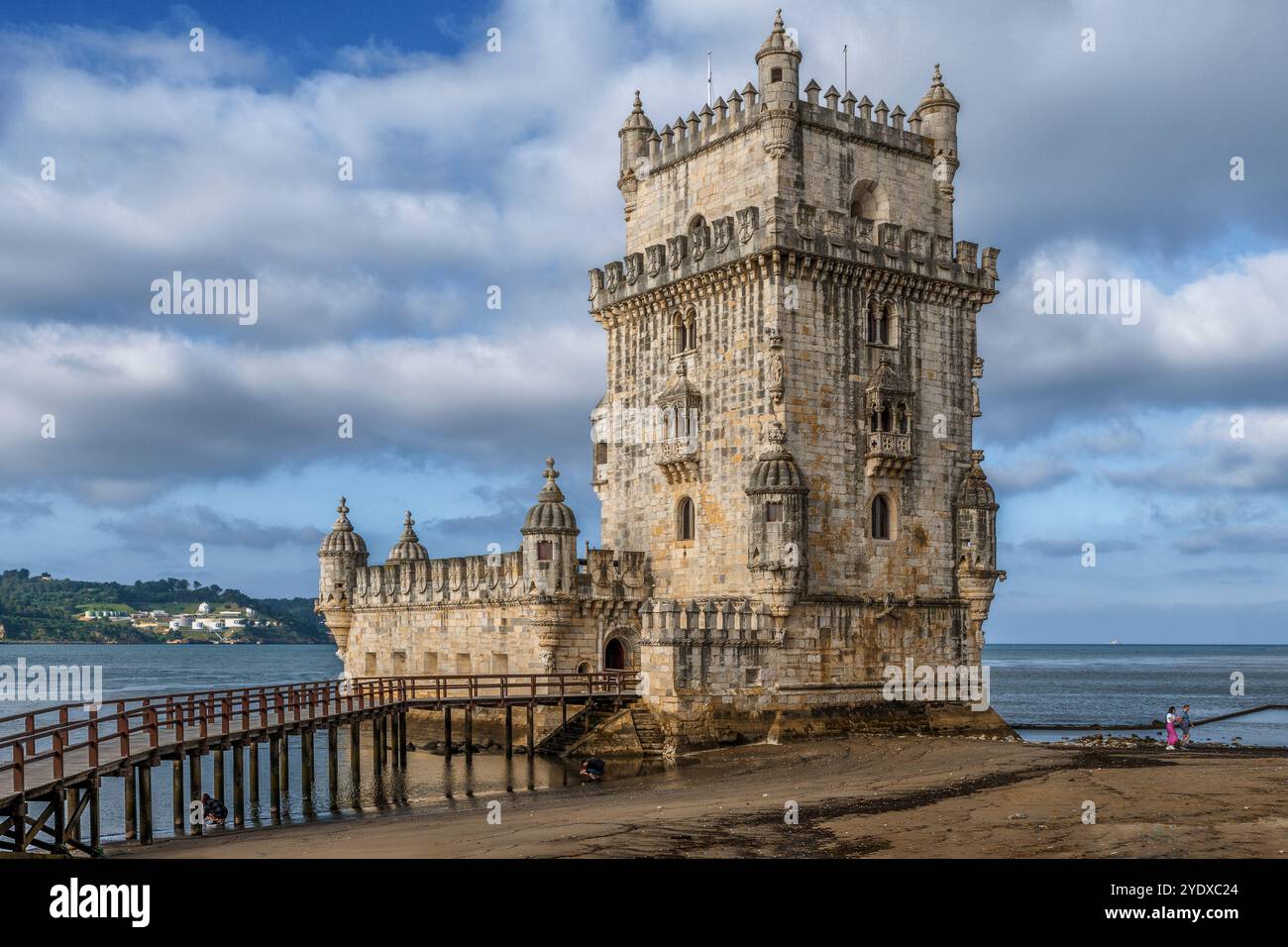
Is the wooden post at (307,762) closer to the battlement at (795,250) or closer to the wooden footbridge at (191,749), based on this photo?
the wooden footbridge at (191,749)

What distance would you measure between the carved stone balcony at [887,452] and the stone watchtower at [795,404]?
0.25 feet

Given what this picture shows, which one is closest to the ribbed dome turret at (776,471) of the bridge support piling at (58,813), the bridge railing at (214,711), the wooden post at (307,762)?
the bridge railing at (214,711)

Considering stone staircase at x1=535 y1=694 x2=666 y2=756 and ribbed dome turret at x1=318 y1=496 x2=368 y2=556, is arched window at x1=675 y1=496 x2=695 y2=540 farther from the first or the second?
ribbed dome turret at x1=318 y1=496 x2=368 y2=556

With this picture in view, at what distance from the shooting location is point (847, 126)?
4112 centimetres

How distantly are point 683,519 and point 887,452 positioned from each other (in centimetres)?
657

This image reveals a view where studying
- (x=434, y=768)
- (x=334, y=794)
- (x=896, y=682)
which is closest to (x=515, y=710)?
(x=434, y=768)

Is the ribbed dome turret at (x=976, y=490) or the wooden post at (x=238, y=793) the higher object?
the ribbed dome turret at (x=976, y=490)

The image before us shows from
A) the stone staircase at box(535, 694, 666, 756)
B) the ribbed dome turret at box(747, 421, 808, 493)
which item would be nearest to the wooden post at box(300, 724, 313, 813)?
the stone staircase at box(535, 694, 666, 756)

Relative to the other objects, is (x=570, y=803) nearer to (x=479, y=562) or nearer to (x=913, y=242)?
(x=479, y=562)

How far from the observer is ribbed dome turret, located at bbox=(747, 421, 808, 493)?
37219 mm

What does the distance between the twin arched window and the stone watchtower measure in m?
0.06

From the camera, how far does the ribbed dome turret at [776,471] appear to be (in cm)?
3722
